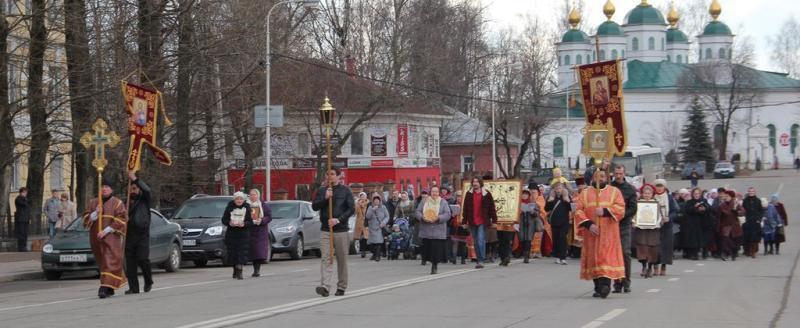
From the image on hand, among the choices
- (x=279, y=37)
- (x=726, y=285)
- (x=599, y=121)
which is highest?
(x=279, y=37)

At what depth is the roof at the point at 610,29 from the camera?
447 ft

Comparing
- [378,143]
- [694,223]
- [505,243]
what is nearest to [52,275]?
[505,243]

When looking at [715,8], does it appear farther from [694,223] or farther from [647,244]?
[647,244]

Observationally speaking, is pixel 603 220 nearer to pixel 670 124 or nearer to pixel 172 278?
pixel 172 278

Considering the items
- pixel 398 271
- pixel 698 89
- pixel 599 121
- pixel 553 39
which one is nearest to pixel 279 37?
pixel 398 271

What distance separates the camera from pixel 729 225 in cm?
2986

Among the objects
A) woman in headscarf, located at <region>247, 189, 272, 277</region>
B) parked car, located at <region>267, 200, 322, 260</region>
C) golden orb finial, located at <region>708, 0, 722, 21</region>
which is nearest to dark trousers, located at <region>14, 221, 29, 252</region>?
parked car, located at <region>267, 200, 322, 260</region>

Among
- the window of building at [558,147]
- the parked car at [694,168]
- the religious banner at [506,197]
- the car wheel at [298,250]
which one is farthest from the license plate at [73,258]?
the window of building at [558,147]

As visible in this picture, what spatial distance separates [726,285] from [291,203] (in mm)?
14064

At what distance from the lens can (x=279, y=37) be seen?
144 feet

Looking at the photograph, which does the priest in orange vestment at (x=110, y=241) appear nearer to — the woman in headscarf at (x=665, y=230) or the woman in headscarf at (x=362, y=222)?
the woman in headscarf at (x=665, y=230)

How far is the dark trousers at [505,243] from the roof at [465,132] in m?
52.0

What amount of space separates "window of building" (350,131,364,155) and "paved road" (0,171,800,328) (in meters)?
44.7

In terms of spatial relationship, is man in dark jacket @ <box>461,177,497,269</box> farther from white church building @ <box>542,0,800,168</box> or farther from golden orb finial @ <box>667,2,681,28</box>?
golden orb finial @ <box>667,2,681,28</box>
